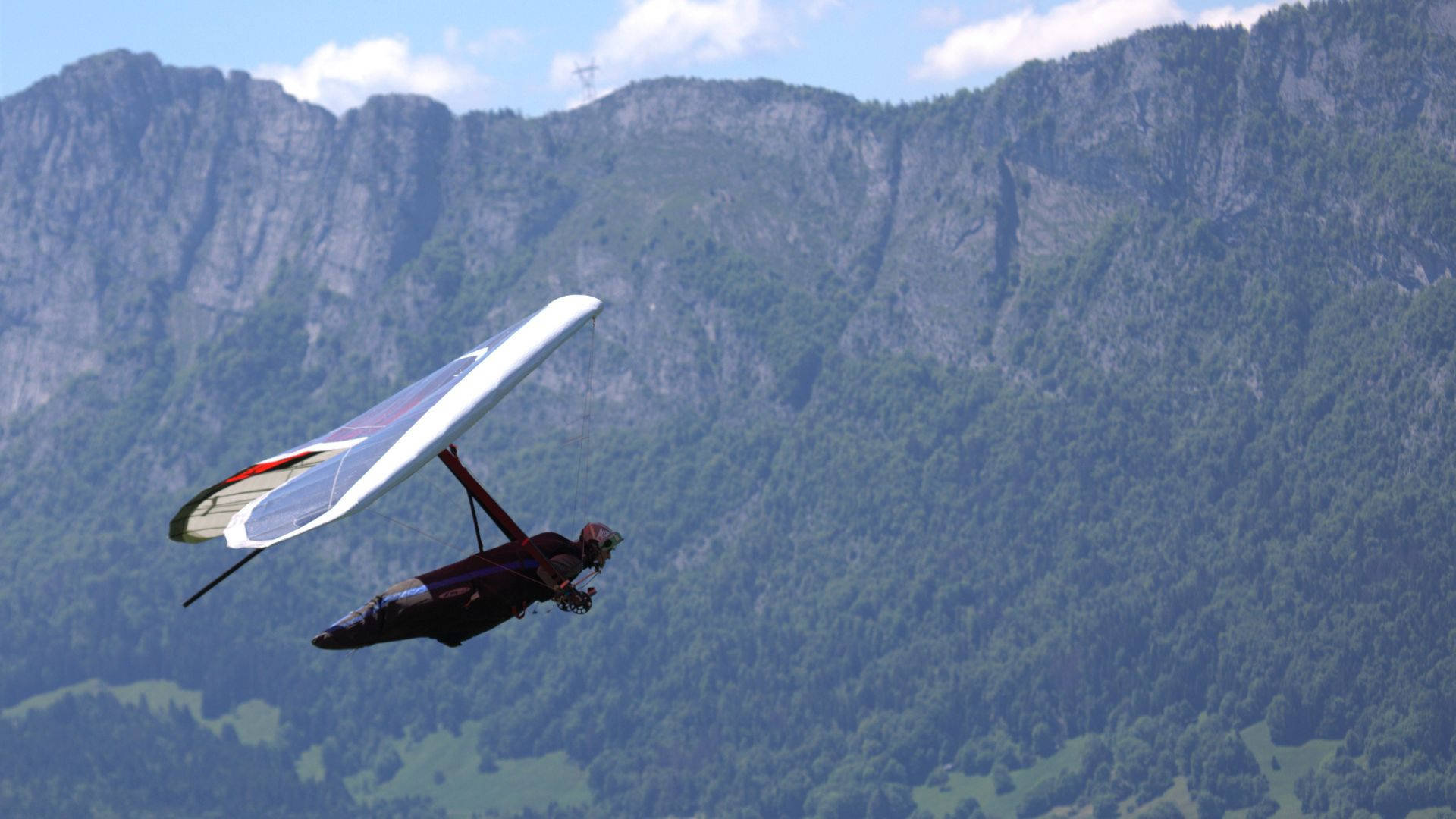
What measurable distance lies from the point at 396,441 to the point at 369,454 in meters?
0.69

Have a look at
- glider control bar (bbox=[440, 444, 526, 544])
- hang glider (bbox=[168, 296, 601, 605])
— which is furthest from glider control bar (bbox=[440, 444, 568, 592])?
hang glider (bbox=[168, 296, 601, 605])

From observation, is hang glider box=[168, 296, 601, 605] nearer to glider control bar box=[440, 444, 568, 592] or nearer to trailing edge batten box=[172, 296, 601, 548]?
trailing edge batten box=[172, 296, 601, 548]

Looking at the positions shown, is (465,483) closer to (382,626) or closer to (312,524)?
(382,626)

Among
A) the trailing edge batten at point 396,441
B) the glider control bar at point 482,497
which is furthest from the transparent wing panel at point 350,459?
the glider control bar at point 482,497

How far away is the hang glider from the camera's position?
40719mm

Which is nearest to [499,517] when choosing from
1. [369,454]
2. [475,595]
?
[475,595]

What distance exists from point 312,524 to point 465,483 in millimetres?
7136

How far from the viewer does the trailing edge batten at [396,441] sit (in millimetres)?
40531

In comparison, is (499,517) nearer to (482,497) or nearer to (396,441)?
(482,497)

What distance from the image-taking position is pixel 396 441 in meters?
44.3

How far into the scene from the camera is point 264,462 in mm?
50250

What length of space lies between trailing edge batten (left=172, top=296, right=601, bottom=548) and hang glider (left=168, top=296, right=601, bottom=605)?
37 millimetres

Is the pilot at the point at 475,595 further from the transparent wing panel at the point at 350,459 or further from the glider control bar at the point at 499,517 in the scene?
the transparent wing panel at the point at 350,459

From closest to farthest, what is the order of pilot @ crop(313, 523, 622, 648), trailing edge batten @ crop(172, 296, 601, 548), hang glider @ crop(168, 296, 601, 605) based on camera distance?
trailing edge batten @ crop(172, 296, 601, 548), hang glider @ crop(168, 296, 601, 605), pilot @ crop(313, 523, 622, 648)
